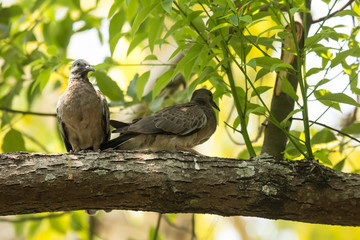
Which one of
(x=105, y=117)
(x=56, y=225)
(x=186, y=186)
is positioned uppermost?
(x=105, y=117)

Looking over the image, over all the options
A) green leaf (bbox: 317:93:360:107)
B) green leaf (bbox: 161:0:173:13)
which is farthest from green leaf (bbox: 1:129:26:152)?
green leaf (bbox: 317:93:360:107)

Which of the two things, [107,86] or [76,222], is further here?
[76,222]

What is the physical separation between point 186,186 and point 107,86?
1.84 meters

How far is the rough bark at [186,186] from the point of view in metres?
3.25

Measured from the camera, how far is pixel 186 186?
335 cm

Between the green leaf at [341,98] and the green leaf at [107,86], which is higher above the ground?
the green leaf at [107,86]

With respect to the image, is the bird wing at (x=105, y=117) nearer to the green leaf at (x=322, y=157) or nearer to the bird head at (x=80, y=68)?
the bird head at (x=80, y=68)

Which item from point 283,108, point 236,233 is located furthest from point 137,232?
point 283,108

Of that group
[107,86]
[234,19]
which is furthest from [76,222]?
[234,19]

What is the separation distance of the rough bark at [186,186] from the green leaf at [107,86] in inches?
56.9

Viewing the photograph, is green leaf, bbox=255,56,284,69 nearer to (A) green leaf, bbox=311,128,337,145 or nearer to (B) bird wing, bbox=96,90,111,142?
(A) green leaf, bbox=311,128,337,145

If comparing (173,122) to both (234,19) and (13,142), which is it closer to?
(13,142)

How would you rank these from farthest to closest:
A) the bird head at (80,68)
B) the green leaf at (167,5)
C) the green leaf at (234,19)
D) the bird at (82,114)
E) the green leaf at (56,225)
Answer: the green leaf at (56,225) < the bird head at (80,68) < the bird at (82,114) < the green leaf at (167,5) < the green leaf at (234,19)

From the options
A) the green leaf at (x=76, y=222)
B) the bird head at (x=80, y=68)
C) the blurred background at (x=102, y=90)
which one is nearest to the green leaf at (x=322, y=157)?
the blurred background at (x=102, y=90)
